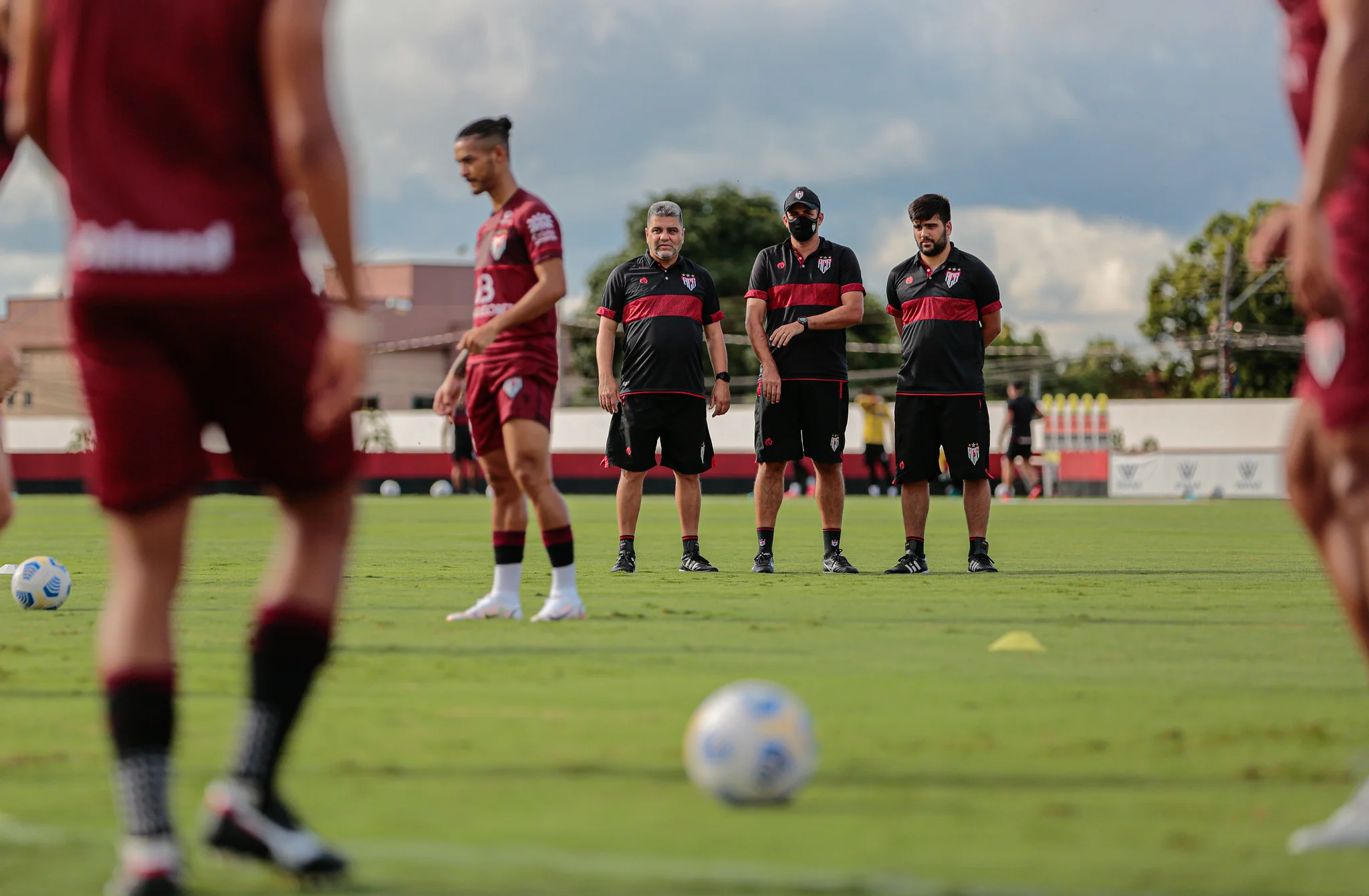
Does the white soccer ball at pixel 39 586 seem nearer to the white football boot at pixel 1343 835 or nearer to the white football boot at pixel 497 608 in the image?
the white football boot at pixel 497 608

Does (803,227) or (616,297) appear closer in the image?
(803,227)

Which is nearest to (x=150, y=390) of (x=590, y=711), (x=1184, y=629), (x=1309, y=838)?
(x=590, y=711)

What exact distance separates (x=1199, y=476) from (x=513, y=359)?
28612 mm

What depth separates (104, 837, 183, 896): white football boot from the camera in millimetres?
3176

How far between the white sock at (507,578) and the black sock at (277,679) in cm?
465

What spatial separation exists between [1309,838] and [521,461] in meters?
4.87

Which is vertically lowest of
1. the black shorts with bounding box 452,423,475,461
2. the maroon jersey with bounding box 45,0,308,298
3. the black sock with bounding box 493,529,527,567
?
the black sock with bounding box 493,529,527,567

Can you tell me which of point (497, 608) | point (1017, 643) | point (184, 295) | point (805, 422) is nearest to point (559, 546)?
point (497, 608)

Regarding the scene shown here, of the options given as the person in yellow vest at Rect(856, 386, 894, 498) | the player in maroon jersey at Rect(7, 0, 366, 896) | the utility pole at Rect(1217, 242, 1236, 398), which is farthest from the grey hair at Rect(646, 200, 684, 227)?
the utility pole at Rect(1217, 242, 1236, 398)

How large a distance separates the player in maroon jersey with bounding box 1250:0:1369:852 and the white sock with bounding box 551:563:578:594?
4463mm

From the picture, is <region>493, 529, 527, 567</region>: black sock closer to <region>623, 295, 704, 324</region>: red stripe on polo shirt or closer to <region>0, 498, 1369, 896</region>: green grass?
<region>0, 498, 1369, 896</region>: green grass

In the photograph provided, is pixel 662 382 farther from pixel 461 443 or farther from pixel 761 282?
pixel 461 443

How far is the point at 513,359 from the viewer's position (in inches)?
314

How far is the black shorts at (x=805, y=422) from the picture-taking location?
11.8 metres
